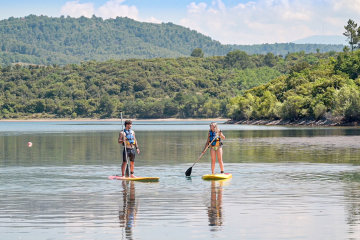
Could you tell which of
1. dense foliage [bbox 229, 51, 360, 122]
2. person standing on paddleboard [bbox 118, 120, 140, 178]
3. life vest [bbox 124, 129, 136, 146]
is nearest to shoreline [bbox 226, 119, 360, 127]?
dense foliage [bbox 229, 51, 360, 122]

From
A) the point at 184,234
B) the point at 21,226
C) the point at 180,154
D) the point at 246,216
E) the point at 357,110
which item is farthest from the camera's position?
the point at 357,110

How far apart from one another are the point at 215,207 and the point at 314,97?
451 ft

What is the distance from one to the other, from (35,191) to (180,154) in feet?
83.2

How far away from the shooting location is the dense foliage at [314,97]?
446 ft

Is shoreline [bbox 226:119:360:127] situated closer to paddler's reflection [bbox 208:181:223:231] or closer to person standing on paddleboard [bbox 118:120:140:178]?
person standing on paddleboard [bbox 118:120:140:178]

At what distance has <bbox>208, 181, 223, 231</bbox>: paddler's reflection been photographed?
717 inches

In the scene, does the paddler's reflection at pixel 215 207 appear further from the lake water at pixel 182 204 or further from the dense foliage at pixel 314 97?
the dense foliage at pixel 314 97

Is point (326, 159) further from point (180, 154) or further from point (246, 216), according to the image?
point (246, 216)

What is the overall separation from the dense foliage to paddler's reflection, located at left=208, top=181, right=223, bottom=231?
360 feet

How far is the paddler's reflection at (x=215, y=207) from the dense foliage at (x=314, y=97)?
360 feet

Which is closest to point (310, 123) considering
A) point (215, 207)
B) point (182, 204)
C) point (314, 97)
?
point (314, 97)

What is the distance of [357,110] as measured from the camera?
5187 inches

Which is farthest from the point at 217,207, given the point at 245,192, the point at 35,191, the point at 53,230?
the point at 35,191

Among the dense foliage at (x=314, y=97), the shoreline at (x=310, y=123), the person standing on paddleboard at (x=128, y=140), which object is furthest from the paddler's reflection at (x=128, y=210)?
the shoreline at (x=310, y=123)
